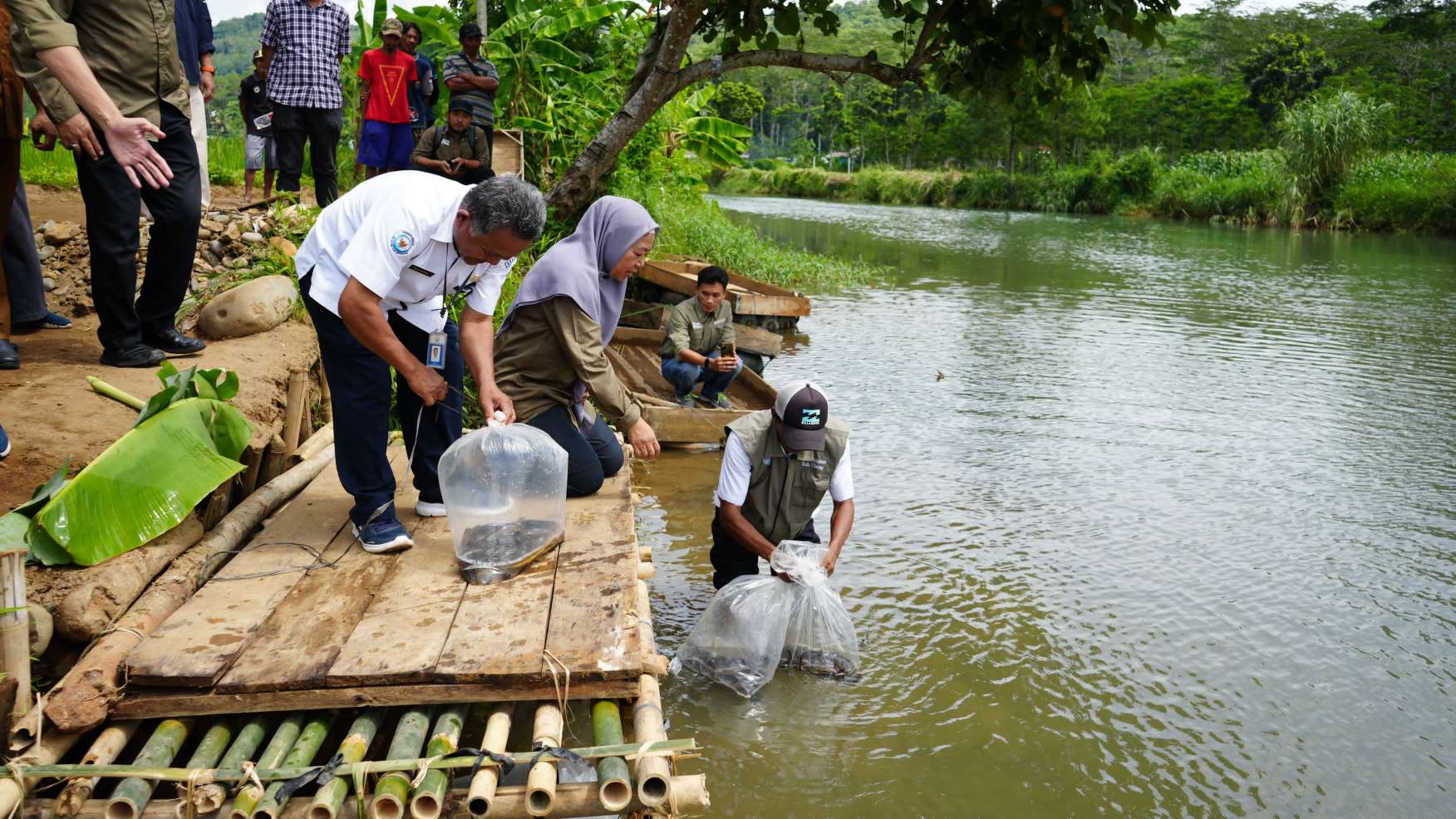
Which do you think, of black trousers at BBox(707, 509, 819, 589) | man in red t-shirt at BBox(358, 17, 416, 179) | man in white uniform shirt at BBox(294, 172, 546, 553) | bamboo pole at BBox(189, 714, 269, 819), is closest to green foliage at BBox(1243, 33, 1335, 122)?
man in red t-shirt at BBox(358, 17, 416, 179)

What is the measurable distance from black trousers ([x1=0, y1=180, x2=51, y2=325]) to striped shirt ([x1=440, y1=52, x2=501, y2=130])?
167 inches

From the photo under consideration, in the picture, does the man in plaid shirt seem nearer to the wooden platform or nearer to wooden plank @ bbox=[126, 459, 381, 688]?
wooden plank @ bbox=[126, 459, 381, 688]

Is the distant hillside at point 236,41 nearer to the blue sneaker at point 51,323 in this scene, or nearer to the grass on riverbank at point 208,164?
the grass on riverbank at point 208,164

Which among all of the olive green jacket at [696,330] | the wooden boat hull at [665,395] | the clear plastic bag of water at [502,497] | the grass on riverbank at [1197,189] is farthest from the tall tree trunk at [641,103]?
the grass on riverbank at [1197,189]

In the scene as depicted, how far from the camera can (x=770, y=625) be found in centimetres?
396

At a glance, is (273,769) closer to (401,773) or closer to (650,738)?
(401,773)

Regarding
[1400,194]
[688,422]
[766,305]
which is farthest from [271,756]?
[1400,194]

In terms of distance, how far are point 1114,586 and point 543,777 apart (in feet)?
11.9

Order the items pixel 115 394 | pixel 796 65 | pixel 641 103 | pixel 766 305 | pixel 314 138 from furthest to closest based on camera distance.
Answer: pixel 766 305 → pixel 641 103 → pixel 314 138 → pixel 796 65 → pixel 115 394

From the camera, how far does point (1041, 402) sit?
8891 mm

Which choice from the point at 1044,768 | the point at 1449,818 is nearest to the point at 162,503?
the point at 1044,768

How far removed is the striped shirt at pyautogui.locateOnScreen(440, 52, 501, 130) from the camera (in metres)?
8.87

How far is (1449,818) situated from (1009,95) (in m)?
4.98

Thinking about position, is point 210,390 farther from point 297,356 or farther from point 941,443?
point 941,443
